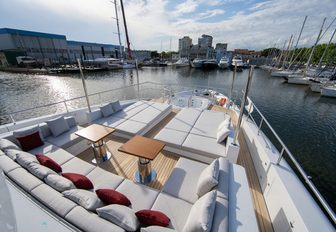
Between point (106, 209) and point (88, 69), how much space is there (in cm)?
2977

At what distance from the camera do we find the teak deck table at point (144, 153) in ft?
8.00

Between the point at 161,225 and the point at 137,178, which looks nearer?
the point at 161,225

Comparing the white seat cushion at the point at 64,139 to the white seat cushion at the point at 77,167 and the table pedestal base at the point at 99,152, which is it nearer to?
the table pedestal base at the point at 99,152

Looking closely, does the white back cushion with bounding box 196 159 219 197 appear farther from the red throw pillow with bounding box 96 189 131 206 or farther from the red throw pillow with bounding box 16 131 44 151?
the red throw pillow with bounding box 16 131 44 151

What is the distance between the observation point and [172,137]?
335cm

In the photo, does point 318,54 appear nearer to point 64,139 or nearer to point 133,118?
point 133,118

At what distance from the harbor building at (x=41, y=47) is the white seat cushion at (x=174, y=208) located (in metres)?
36.6

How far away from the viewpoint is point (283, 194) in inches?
73.2

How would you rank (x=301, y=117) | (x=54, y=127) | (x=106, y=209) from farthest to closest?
(x=301, y=117) < (x=54, y=127) < (x=106, y=209)

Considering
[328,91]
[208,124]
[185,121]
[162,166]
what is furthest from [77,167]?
[328,91]

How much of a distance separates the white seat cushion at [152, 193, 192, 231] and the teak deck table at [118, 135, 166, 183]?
0.69 m

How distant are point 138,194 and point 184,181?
0.70 m

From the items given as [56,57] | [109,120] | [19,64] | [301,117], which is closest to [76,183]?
[109,120]

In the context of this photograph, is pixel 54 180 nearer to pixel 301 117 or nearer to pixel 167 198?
pixel 167 198
